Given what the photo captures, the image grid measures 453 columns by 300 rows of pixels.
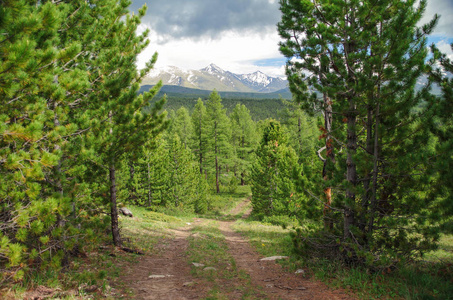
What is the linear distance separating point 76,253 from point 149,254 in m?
3.04

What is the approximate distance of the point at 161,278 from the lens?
727 centimetres

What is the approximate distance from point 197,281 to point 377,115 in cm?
656

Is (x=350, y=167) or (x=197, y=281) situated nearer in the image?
(x=350, y=167)

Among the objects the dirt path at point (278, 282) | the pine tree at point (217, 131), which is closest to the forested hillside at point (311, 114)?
the dirt path at point (278, 282)

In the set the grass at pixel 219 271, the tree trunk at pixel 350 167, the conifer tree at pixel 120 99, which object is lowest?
the grass at pixel 219 271

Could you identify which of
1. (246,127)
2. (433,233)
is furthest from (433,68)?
(246,127)

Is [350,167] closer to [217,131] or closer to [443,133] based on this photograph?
[443,133]

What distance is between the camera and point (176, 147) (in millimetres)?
24703

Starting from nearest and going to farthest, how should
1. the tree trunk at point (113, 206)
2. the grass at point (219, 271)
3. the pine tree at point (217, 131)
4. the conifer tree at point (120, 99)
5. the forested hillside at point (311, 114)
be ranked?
1. the forested hillside at point (311, 114)
2. the grass at point (219, 271)
3. the conifer tree at point (120, 99)
4. the tree trunk at point (113, 206)
5. the pine tree at point (217, 131)

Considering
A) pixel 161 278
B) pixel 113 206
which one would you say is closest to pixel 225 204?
pixel 113 206

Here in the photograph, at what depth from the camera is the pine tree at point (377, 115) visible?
5.56m

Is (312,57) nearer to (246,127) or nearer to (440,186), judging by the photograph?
(440,186)

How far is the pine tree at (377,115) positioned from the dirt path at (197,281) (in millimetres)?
1485

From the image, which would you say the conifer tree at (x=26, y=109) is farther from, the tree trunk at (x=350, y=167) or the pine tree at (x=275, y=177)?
the pine tree at (x=275, y=177)
